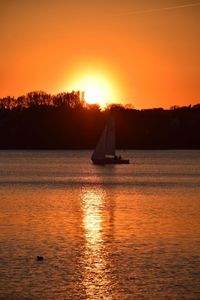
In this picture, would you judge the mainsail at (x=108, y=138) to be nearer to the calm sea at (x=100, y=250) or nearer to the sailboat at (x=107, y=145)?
the sailboat at (x=107, y=145)

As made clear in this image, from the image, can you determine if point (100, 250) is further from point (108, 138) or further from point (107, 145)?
point (107, 145)

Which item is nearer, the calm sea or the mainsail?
the calm sea

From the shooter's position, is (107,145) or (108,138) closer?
(108,138)

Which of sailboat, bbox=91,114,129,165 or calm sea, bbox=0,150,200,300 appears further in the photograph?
sailboat, bbox=91,114,129,165

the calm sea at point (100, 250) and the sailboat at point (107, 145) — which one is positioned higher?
the sailboat at point (107, 145)

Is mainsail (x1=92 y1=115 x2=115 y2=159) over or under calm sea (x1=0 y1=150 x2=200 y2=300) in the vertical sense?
over

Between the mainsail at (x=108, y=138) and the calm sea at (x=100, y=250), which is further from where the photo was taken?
the mainsail at (x=108, y=138)

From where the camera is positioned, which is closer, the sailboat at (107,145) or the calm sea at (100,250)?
the calm sea at (100,250)

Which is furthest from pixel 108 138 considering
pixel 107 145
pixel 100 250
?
pixel 100 250

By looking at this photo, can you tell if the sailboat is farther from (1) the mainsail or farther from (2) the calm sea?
(2) the calm sea

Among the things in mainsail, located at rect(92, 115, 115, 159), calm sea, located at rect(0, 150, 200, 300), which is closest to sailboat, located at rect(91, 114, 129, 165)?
mainsail, located at rect(92, 115, 115, 159)

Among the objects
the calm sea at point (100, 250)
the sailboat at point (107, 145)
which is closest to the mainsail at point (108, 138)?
the sailboat at point (107, 145)

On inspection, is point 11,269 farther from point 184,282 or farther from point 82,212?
point 82,212

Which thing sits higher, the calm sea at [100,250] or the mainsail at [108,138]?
the mainsail at [108,138]
